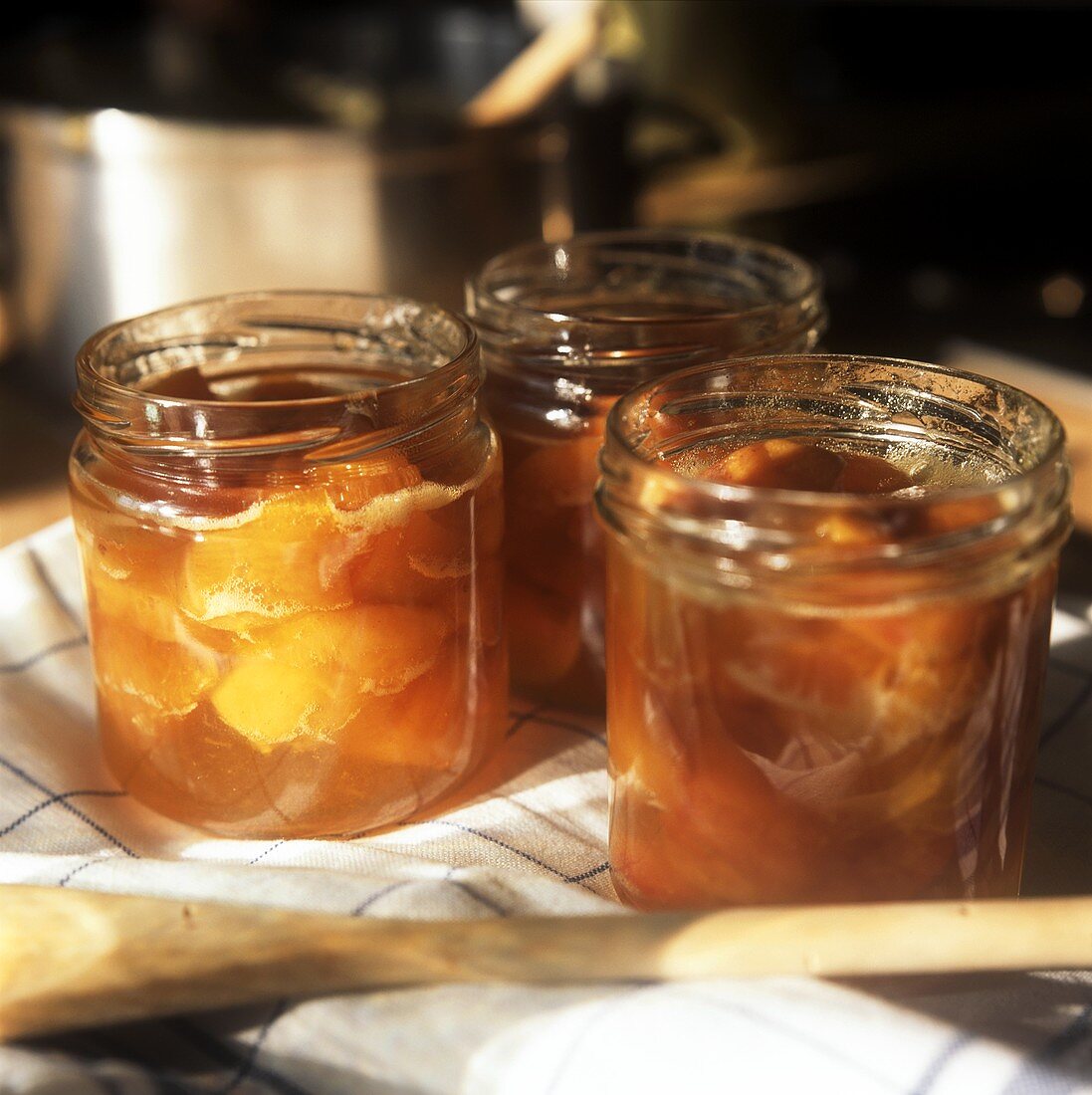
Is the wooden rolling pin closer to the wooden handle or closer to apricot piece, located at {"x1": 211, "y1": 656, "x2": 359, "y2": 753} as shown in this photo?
apricot piece, located at {"x1": 211, "y1": 656, "x2": 359, "y2": 753}

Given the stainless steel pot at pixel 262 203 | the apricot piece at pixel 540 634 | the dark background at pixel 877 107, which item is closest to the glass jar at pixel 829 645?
the apricot piece at pixel 540 634

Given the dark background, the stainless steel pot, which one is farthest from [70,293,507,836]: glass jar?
the dark background

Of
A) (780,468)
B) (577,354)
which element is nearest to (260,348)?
(577,354)

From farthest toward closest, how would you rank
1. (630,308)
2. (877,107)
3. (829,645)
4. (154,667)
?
(877,107), (630,308), (154,667), (829,645)

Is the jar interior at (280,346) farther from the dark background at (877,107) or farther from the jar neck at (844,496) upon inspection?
the dark background at (877,107)

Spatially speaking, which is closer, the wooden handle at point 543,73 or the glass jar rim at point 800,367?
the glass jar rim at point 800,367

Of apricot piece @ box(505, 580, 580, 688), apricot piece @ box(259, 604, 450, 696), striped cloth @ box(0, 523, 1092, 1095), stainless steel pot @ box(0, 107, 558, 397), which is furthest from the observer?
stainless steel pot @ box(0, 107, 558, 397)

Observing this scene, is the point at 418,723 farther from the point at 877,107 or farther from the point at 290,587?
the point at 877,107
